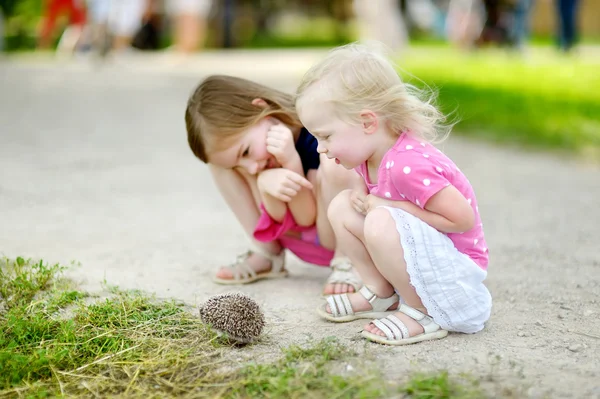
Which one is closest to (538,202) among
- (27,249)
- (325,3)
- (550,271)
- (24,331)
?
(550,271)

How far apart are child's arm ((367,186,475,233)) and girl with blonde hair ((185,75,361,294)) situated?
0.49 m

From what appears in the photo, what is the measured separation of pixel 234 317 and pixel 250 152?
2.46 feet

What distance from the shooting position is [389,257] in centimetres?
241

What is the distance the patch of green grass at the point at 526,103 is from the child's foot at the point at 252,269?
7.40 ft

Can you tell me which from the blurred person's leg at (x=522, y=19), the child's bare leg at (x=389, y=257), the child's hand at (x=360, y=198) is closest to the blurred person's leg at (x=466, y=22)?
the blurred person's leg at (x=522, y=19)

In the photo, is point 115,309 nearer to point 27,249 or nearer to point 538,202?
point 27,249

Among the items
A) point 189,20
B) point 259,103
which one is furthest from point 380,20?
point 259,103

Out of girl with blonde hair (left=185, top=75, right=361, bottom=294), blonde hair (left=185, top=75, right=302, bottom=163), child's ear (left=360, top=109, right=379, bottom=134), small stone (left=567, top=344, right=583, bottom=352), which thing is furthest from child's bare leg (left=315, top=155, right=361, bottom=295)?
small stone (left=567, top=344, right=583, bottom=352)

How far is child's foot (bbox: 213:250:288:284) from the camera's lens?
122 inches

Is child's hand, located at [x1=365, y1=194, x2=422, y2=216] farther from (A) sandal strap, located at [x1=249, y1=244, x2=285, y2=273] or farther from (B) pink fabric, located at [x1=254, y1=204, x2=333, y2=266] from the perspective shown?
(A) sandal strap, located at [x1=249, y1=244, x2=285, y2=273]

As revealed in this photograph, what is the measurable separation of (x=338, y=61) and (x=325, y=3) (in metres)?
20.4

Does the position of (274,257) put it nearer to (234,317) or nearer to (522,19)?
(234,317)

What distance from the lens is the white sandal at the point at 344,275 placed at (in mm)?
2881

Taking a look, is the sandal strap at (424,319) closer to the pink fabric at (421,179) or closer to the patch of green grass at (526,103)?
the pink fabric at (421,179)
